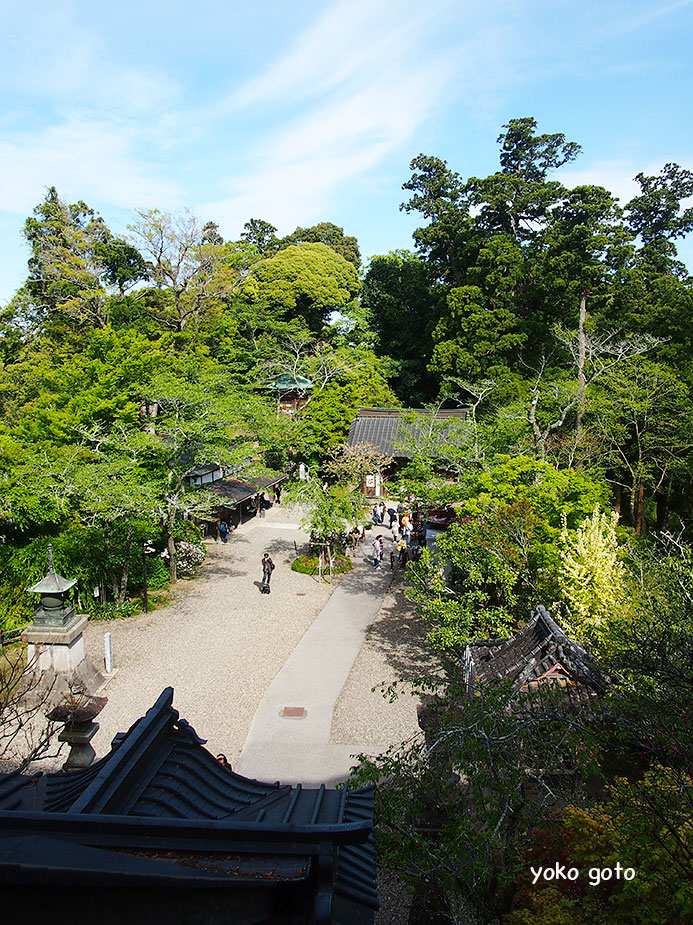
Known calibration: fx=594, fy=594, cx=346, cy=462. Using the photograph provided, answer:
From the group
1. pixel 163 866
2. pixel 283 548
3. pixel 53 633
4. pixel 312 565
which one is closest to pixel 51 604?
pixel 53 633

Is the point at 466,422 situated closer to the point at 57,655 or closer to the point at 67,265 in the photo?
the point at 57,655

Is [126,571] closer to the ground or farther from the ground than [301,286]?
closer to the ground

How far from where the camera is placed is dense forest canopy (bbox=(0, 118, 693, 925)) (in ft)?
19.5

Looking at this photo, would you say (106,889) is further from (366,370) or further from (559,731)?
(366,370)

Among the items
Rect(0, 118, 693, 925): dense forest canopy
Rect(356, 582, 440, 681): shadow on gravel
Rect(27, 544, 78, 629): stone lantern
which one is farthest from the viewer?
Rect(356, 582, 440, 681): shadow on gravel

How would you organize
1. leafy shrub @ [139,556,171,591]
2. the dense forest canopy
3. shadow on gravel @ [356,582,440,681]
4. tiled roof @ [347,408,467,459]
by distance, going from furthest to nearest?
tiled roof @ [347,408,467,459] < leafy shrub @ [139,556,171,591] < shadow on gravel @ [356,582,440,681] < the dense forest canopy

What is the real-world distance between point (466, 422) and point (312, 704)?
8.68 m

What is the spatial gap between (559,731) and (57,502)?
1213 centimetres

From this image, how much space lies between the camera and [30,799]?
3090 millimetres

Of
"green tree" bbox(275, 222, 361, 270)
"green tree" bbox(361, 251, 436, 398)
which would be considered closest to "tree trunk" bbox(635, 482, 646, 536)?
"green tree" bbox(361, 251, 436, 398)

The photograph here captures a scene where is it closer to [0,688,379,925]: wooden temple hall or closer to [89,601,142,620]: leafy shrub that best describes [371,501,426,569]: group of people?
[89,601,142,620]: leafy shrub

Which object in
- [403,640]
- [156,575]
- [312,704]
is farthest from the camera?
[156,575]

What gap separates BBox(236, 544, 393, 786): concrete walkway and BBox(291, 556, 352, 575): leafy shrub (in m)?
1.86

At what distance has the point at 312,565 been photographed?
19.7 meters
